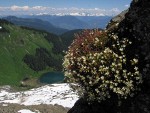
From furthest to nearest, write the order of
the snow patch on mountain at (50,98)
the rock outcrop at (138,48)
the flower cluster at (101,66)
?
the snow patch on mountain at (50,98)
the flower cluster at (101,66)
the rock outcrop at (138,48)

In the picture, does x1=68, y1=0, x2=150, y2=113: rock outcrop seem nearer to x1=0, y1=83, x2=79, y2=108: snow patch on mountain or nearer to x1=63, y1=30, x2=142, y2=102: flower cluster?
x1=63, y1=30, x2=142, y2=102: flower cluster

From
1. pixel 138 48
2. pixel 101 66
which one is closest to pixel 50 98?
pixel 101 66

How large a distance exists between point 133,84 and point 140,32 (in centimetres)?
213

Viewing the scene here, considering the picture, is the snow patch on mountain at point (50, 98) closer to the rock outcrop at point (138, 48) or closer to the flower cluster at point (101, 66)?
the flower cluster at point (101, 66)

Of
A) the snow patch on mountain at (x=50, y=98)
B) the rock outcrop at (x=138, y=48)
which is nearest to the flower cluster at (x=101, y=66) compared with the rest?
the rock outcrop at (x=138, y=48)

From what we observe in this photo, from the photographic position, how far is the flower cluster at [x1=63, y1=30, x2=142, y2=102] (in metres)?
13.5

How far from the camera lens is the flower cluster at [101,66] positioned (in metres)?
13.5

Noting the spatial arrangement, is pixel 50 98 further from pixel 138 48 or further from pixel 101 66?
pixel 138 48

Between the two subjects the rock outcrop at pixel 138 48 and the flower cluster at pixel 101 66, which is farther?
the flower cluster at pixel 101 66

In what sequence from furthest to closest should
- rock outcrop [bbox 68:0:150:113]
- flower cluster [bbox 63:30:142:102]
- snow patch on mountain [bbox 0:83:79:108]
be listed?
snow patch on mountain [bbox 0:83:79:108] → flower cluster [bbox 63:30:142:102] → rock outcrop [bbox 68:0:150:113]

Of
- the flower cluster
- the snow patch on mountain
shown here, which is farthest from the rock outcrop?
the snow patch on mountain

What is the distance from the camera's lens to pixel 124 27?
49.6 feet

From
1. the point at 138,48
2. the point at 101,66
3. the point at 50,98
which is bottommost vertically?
the point at 50,98

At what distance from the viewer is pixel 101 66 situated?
13.9m
